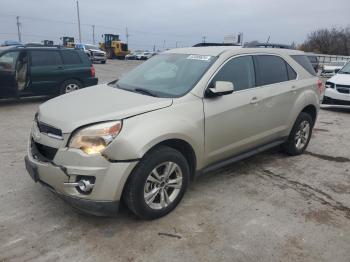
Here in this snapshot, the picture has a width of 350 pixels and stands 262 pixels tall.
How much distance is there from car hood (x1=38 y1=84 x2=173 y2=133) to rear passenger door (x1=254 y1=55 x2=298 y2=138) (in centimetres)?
159

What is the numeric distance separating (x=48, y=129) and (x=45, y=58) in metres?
7.12

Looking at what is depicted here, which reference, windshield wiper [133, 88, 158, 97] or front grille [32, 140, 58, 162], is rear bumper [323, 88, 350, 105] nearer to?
windshield wiper [133, 88, 158, 97]

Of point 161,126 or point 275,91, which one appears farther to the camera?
point 275,91

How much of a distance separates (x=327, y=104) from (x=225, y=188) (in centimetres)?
700

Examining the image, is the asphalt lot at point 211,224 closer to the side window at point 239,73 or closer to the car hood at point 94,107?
the car hood at point 94,107

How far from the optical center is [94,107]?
11.4 feet

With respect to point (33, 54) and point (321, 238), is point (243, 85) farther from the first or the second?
point (33, 54)

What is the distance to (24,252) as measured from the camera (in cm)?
299

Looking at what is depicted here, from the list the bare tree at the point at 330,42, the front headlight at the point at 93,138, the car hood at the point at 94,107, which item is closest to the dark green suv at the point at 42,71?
the car hood at the point at 94,107

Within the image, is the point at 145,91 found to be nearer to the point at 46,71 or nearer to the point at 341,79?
the point at 46,71

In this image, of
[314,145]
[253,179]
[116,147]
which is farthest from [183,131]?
[314,145]

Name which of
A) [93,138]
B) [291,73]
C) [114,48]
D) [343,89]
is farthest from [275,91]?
[114,48]

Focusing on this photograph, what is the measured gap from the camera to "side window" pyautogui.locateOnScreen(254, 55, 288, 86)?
15.3 ft

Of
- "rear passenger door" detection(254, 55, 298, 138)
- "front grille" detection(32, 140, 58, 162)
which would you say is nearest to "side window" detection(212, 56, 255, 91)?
"rear passenger door" detection(254, 55, 298, 138)
